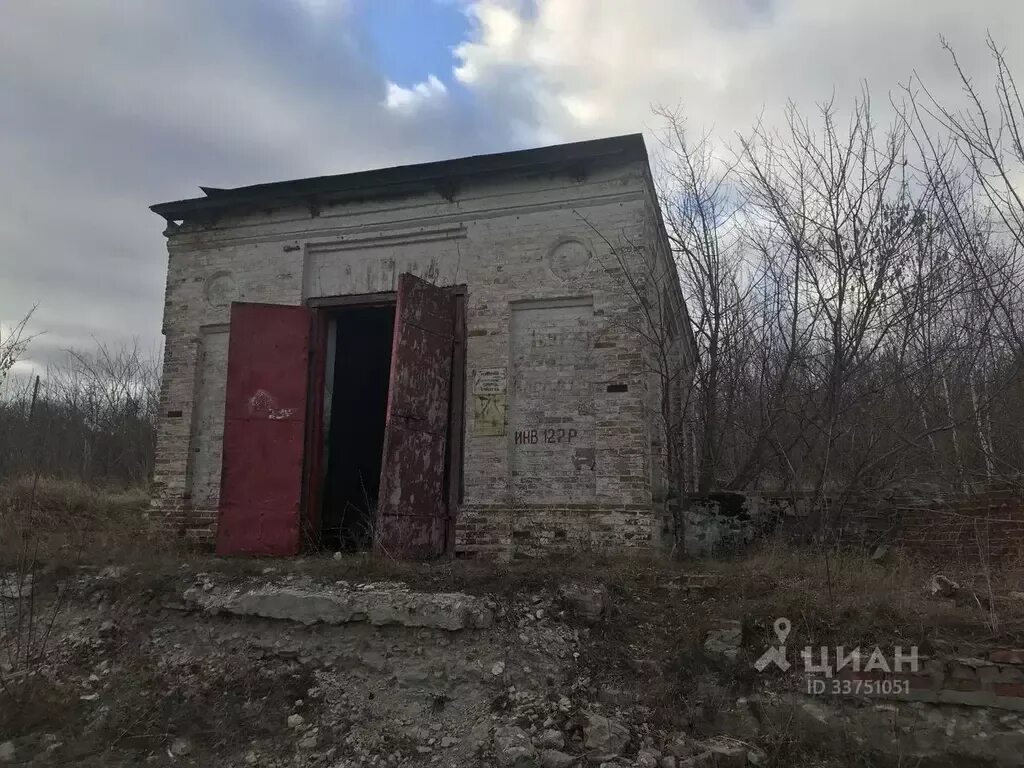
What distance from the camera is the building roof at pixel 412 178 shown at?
26.8 feet

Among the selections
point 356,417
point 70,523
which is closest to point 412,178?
point 356,417

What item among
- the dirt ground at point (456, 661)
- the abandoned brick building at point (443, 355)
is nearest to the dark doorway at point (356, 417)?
the abandoned brick building at point (443, 355)

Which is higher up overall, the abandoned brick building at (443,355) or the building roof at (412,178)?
the building roof at (412,178)

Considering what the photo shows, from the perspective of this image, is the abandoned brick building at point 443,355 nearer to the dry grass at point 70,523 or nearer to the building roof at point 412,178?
the building roof at point 412,178

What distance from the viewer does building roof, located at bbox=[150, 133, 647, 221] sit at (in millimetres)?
8180

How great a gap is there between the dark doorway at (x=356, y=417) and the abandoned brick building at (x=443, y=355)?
58 centimetres

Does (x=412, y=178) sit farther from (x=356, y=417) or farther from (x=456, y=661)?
(x=456, y=661)

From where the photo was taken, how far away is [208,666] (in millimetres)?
5809

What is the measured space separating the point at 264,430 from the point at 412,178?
364cm

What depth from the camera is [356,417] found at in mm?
11008

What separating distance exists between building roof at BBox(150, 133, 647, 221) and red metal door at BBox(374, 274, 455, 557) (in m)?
1.53

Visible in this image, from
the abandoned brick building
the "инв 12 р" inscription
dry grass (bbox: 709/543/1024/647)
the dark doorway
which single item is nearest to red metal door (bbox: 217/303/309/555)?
the abandoned brick building

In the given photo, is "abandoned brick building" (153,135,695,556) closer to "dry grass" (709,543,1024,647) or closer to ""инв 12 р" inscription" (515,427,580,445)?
""инв 12 р" inscription" (515,427,580,445)

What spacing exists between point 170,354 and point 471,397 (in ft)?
14.6
